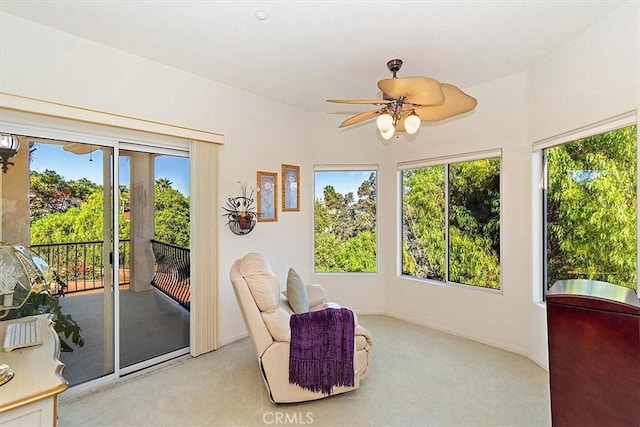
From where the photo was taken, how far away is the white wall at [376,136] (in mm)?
2463

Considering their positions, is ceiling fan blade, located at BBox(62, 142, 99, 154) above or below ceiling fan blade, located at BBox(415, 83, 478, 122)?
below

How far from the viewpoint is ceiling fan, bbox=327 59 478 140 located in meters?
2.24

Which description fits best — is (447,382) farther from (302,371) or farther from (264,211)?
(264,211)

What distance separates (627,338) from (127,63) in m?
3.89

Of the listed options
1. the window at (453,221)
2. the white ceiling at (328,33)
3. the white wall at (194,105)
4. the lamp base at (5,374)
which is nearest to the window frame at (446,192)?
the window at (453,221)

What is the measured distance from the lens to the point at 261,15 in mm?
2367

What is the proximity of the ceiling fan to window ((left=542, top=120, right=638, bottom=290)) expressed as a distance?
3.59 ft

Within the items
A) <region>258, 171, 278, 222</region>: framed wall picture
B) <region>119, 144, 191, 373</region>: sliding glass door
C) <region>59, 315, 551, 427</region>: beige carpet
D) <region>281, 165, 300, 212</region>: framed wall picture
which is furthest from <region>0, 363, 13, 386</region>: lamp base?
<region>281, 165, 300, 212</region>: framed wall picture

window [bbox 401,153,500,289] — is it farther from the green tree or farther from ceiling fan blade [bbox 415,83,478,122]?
the green tree

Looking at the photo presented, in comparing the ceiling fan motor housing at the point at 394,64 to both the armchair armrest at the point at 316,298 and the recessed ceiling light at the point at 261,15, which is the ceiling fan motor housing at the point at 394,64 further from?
the armchair armrest at the point at 316,298

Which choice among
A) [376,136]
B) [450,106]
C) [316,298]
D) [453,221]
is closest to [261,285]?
[316,298]

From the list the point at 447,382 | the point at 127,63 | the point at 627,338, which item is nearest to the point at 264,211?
the point at 127,63

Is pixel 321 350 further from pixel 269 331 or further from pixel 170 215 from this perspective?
pixel 170 215

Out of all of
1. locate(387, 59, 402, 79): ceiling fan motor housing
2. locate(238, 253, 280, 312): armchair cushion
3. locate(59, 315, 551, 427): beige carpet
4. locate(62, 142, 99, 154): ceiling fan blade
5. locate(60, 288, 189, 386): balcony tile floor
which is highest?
locate(387, 59, 402, 79): ceiling fan motor housing
